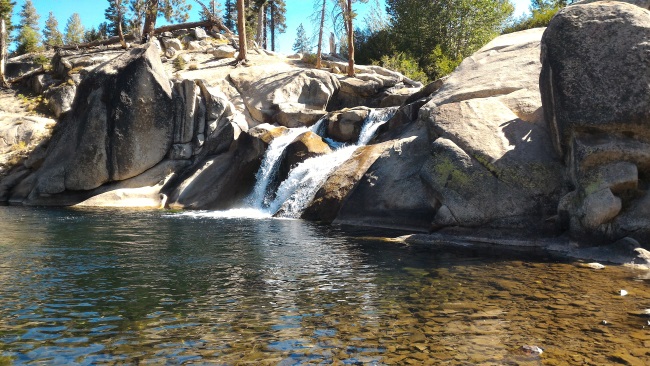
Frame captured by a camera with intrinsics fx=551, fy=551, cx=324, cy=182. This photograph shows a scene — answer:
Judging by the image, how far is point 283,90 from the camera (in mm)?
36562

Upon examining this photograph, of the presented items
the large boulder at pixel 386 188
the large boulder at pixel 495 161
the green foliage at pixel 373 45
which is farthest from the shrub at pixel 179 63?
the large boulder at pixel 495 161

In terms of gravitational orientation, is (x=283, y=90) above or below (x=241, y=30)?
below

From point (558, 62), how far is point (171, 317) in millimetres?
13244

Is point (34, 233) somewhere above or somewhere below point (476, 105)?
below

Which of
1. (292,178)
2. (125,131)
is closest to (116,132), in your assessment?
(125,131)

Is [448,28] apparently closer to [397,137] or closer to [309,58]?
[309,58]

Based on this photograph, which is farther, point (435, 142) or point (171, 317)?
point (435, 142)

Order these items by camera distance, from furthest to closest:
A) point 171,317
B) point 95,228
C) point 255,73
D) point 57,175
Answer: point 255,73, point 57,175, point 95,228, point 171,317

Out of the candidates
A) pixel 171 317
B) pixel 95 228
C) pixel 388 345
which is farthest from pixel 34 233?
pixel 388 345

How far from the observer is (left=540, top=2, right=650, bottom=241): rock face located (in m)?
14.9

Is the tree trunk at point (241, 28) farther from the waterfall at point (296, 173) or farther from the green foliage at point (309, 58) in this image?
the waterfall at point (296, 173)

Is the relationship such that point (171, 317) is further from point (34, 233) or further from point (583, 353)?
point (34, 233)

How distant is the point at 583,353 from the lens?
7.52 m

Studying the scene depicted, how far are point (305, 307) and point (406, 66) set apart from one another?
37.3m
